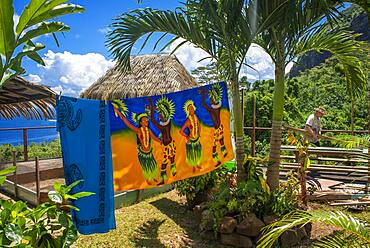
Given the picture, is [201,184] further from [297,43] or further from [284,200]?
[297,43]

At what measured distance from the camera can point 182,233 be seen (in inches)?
162

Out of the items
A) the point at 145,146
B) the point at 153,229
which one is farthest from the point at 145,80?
the point at 153,229

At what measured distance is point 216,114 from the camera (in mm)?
4188

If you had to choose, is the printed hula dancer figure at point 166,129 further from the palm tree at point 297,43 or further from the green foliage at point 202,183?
the palm tree at point 297,43

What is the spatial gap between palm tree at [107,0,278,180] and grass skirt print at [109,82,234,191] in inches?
10.5

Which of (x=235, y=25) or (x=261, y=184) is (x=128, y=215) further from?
(x=235, y=25)

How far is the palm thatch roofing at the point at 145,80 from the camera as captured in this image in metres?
7.38

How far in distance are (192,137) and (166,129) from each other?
37 centimetres

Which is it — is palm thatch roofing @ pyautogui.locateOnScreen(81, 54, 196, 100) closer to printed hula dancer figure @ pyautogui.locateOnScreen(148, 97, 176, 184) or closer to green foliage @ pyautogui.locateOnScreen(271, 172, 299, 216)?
printed hula dancer figure @ pyautogui.locateOnScreen(148, 97, 176, 184)

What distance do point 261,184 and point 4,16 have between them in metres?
3.35

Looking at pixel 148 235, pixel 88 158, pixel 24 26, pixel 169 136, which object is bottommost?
pixel 148 235

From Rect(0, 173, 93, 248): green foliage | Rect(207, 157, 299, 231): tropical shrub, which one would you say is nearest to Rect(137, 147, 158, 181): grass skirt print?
Rect(207, 157, 299, 231): tropical shrub

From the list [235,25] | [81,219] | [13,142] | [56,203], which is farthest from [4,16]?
[13,142]

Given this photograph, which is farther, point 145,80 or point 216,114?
point 145,80
